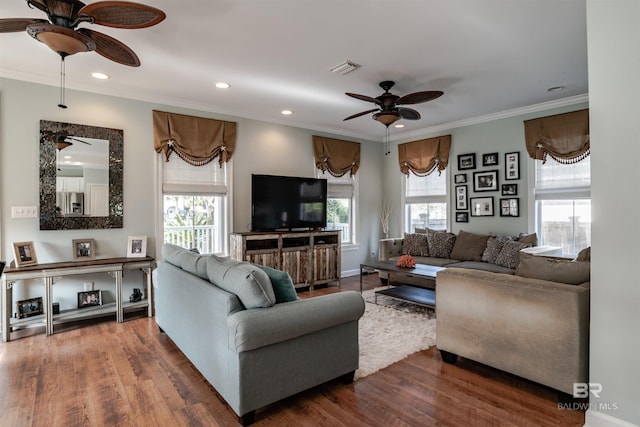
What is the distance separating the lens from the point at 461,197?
18.9 ft

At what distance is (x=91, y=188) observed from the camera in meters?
4.04

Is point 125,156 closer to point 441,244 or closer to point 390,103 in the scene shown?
point 390,103

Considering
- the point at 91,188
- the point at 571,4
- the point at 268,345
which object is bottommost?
the point at 268,345

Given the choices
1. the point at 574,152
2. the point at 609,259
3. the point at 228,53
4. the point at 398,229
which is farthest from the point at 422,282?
the point at 228,53

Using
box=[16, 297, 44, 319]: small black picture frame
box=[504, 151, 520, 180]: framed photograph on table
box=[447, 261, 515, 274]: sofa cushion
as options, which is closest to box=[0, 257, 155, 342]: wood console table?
box=[16, 297, 44, 319]: small black picture frame

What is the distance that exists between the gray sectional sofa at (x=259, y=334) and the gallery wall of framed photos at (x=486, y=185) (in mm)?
3858

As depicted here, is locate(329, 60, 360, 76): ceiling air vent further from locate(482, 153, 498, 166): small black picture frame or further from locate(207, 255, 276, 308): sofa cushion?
locate(482, 153, 498, 166): small black picture frame

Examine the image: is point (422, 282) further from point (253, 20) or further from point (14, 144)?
point (14, 144)

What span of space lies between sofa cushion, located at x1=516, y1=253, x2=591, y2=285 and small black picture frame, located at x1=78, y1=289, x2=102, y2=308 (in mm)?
4370

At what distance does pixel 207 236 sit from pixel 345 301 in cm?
318

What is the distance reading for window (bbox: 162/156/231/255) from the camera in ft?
15.1

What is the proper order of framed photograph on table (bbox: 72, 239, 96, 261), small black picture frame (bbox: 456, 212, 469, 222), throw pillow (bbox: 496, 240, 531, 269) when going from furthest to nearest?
small black picture frame (bbox: 456, 212, 469, 222) → throw pillow (bbox: 496, 240, 531, 269) → framed photograph on table (bbox: 72, 239, 96, 261)

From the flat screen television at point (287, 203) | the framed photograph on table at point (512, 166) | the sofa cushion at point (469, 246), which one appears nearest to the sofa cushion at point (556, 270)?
the sofa cushion at point (469, 246)

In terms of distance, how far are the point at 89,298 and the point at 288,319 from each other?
3158 mm
